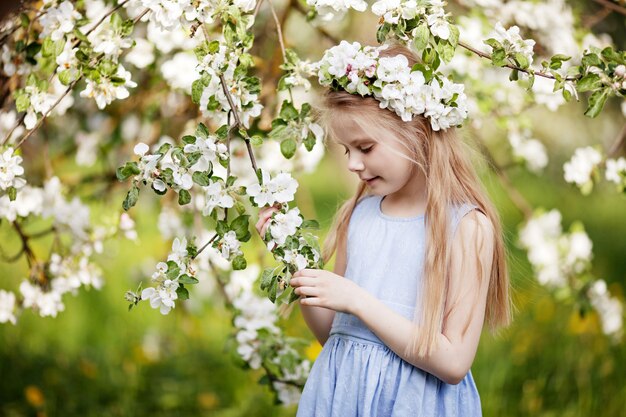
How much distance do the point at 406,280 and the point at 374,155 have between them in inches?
10.6

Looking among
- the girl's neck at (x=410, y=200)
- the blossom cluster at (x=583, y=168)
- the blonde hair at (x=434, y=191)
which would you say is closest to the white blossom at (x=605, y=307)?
the blossom cluster at (x=583, y=168)

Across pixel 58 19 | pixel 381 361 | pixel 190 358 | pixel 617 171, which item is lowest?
pixel 190 358

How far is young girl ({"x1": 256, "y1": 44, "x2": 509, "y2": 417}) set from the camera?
1.64 meters

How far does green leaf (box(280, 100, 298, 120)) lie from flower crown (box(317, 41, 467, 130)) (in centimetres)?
15

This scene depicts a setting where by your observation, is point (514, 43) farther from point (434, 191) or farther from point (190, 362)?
point (190, 362)

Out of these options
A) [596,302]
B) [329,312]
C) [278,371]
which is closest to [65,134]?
[278,371]

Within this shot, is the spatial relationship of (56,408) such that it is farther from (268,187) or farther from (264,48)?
(268,187)

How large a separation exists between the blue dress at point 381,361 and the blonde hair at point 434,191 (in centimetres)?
4

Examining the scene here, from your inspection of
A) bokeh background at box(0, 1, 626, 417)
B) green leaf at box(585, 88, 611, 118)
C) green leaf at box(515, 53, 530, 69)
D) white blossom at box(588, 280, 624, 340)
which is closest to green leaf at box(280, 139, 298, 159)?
green leaf at box(515, 53, 530, 69)

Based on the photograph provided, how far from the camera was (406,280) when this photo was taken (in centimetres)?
173

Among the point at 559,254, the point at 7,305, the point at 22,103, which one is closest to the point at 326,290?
the point at 22,103

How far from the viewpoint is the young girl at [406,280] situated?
5.40 ft

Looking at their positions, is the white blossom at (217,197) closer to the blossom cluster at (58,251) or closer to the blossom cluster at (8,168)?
the blossom cluster at (8,168)

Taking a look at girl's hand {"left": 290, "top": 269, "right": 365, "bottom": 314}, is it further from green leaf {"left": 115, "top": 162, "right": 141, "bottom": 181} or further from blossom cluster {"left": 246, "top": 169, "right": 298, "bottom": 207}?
green leaf {"left": 115, "top": 162, "right": 141, "bottom": 181}
